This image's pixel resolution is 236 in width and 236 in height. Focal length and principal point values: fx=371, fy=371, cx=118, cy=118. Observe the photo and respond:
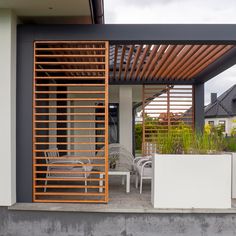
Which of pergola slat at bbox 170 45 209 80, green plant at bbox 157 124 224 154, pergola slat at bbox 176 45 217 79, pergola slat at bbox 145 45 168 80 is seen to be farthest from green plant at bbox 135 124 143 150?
green plant at bbox 157 124 224 154

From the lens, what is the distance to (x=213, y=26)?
5.77 metres

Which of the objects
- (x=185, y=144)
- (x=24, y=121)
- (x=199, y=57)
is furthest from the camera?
(x=199, y=57)

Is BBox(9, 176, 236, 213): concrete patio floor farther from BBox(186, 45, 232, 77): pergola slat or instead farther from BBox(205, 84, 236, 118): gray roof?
BBox(205, 84, 236, 118): gray roof

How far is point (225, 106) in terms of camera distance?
40.3 m

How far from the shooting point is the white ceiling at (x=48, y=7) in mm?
5293

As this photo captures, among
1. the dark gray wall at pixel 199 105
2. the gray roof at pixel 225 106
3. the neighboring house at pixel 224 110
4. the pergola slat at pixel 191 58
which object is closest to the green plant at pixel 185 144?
the pergola slat at pixel 191 58

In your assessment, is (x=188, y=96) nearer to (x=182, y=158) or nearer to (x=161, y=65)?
(x=161, y=65)

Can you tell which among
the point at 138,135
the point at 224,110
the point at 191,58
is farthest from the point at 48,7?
the point at 224,110

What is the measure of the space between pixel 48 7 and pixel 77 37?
0.61 metres

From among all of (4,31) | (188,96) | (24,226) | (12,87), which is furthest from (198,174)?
(188,96)

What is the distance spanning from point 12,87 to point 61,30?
1156mm

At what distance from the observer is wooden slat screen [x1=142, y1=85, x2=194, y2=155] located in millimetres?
10859

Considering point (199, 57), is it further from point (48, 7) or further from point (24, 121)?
Answer: point (24, 121)

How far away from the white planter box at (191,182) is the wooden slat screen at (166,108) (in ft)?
A: 16.9
